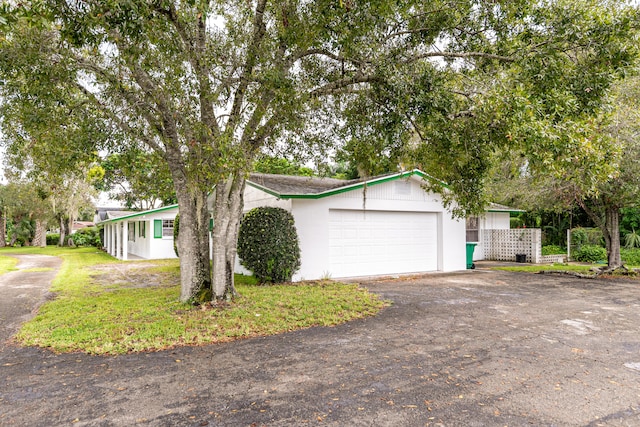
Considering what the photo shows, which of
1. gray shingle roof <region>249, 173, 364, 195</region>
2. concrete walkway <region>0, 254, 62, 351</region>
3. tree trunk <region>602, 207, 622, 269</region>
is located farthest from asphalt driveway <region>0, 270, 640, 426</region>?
tree trunk <region>602, 207, 622, 269</region>

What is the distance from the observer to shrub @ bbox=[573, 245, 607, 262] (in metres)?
16.2

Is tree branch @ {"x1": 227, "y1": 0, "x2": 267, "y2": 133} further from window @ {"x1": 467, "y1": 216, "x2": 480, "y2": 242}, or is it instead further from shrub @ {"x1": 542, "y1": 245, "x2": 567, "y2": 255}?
shrub @ {"x1": 542, "y1": 245, "x2": 567, "y2": 255}

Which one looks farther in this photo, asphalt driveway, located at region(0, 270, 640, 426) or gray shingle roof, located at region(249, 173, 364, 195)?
gray shingle roof, located at region(249, 173, 364, 195)

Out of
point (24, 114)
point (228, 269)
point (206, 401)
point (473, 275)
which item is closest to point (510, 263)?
point (473, 275)

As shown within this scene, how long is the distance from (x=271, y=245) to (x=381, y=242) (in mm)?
4004

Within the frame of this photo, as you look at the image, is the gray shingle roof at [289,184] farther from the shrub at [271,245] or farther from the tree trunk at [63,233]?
the tree trunk at [63,233]

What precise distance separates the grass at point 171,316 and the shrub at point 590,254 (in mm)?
12671

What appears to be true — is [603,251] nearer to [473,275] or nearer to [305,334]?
[473,275]

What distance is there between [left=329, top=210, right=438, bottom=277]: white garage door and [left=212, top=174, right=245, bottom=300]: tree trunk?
165 inches

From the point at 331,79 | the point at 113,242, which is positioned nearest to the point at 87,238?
the point at 113,242

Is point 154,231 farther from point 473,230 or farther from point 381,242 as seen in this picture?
point 473,230

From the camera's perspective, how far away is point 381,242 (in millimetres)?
12359

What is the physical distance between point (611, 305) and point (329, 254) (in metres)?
6.69

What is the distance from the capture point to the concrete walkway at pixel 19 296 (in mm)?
6691
